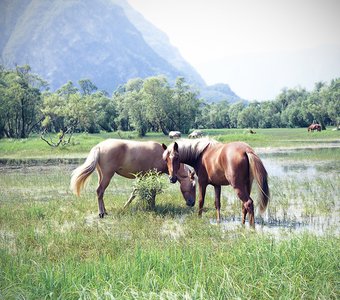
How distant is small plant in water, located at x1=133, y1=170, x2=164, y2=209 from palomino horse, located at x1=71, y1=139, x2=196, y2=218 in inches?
15.1

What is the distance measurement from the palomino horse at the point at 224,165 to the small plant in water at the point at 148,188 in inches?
36.5

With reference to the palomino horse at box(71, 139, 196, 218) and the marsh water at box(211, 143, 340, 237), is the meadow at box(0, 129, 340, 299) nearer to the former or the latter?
the marsh water at box(211, 143, 340, 237)

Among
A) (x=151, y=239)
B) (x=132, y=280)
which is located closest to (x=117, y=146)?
(x=151, y=239)

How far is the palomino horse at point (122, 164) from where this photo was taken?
8.81m

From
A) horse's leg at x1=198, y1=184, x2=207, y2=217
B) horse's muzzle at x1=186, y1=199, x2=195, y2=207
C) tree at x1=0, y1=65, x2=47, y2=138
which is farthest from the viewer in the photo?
tree at x1=0, y1=65, x2=47, y2=138

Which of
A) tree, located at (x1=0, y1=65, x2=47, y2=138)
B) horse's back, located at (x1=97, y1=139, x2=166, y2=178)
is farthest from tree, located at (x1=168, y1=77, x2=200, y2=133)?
horse's back, located at (x1=97, y1=139, x2=166, y2=178)

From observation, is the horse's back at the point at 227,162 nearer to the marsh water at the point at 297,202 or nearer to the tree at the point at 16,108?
the marsh water at the point at 297,202

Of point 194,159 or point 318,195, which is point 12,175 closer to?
point 194,159

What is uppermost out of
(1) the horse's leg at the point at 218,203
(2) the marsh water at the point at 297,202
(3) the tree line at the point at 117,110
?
(3) the tree line at the point at 117,110

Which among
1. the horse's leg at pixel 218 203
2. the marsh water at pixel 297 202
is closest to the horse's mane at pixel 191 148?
the horse's leg at pixel 218 203

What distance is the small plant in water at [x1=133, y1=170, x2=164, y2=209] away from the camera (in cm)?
905

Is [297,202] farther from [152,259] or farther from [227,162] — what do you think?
[152,259]

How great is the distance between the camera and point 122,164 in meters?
9.34

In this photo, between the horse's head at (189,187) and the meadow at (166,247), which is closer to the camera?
the meadow at (166,247)
